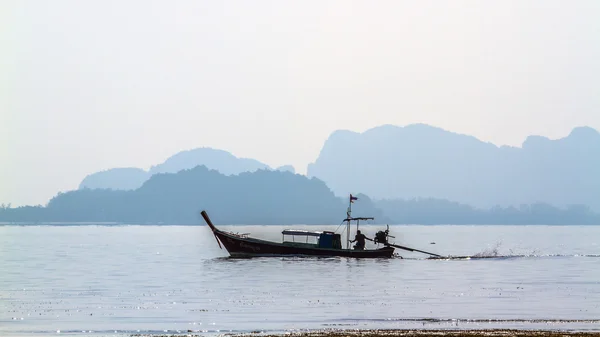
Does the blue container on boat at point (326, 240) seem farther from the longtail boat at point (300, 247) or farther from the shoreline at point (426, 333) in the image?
the shoreline at point (426, 333)

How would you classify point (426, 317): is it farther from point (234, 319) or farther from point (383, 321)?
point (234, 319)

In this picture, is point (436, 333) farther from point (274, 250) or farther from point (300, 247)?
point (274, 250)

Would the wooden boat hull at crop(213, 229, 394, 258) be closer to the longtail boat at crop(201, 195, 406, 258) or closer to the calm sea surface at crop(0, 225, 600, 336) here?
the longtail boat at crop(201, 195, 406, 258)

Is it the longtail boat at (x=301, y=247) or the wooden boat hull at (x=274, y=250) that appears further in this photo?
the wooden boat hull at (x=274, y=250)

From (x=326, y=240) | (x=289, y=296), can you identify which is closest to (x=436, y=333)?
(x=289, y=296)

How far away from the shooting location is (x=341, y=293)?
67125 mm

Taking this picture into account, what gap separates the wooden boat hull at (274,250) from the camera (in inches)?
4112

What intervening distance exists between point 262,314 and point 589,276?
4633 cm

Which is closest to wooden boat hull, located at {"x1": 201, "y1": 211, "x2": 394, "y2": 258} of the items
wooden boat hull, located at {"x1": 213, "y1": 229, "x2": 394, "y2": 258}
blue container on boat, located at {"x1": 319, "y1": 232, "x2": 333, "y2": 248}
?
wooden boat hull, located at {"x1": 213, "y1": 229, "x2": 394, "y2": 258}

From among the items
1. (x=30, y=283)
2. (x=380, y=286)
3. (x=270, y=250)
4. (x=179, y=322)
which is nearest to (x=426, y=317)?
(x=179, y=322)

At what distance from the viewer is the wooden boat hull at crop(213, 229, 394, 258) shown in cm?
10444

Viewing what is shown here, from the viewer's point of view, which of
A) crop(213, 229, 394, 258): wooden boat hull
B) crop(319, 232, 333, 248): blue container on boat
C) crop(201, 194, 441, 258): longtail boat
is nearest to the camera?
crop(201, 194, 441, 258): longtail boat

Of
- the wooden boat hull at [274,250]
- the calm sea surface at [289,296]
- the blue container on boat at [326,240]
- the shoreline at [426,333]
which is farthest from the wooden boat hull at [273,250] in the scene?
the shoreline at [426,333]

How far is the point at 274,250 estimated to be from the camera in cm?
10531
